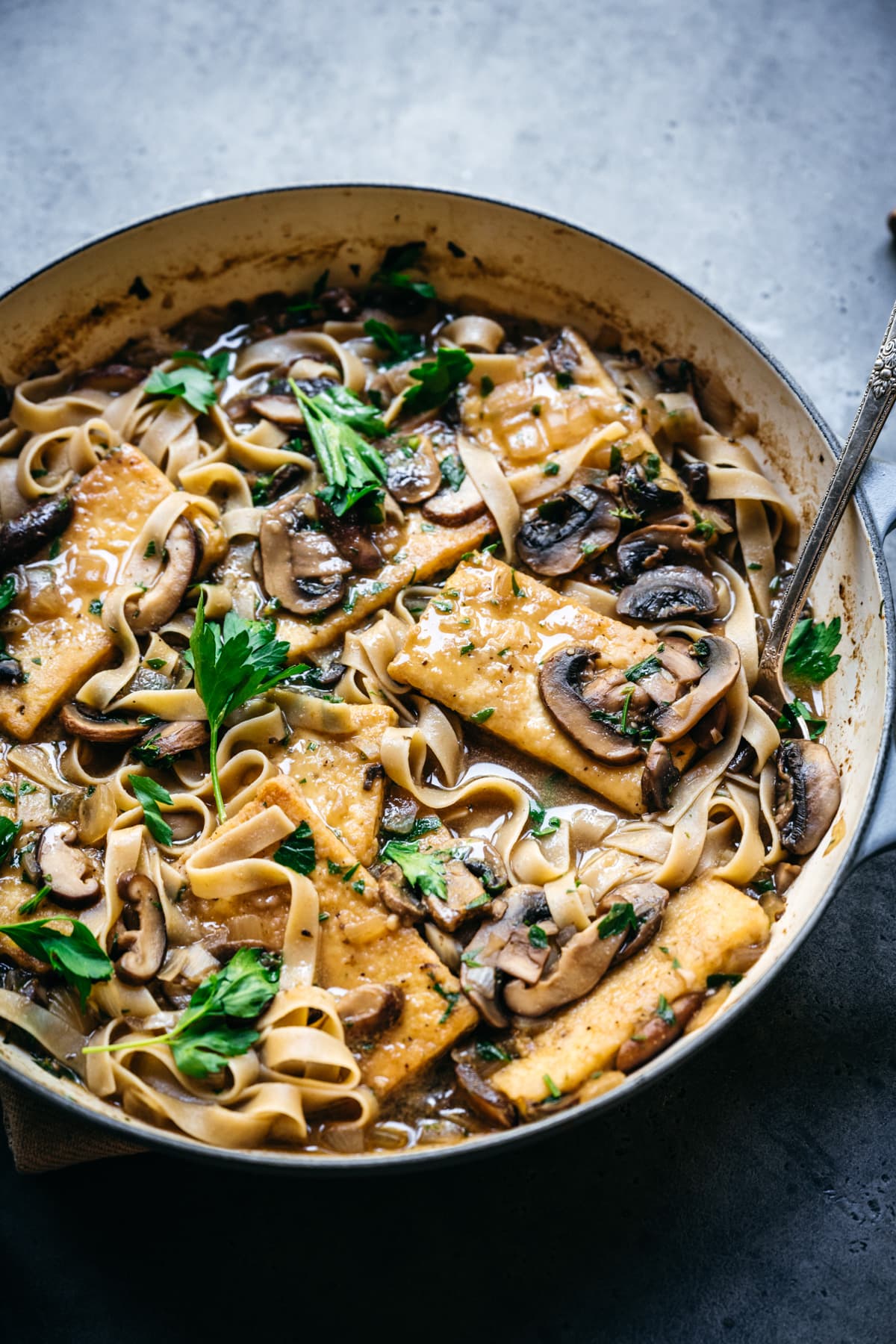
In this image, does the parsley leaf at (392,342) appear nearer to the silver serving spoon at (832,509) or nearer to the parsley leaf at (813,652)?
the silver serving spoon at (832,509)

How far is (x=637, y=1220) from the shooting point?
14.7 ft

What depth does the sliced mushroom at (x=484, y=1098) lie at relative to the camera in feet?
13.3

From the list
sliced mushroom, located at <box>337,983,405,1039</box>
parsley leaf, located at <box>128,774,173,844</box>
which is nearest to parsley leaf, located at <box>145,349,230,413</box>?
parsley leaf, located at <box>128,774,173,844</box>

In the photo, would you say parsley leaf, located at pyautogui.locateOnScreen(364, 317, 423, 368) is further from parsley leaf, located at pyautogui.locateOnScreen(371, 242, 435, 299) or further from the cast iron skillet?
the cast iron skillet

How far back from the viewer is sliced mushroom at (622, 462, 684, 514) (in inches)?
207

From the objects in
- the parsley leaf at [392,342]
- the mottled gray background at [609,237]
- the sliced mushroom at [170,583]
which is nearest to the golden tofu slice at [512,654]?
the sliced mushroom at [170,583]

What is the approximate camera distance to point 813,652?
5086mm

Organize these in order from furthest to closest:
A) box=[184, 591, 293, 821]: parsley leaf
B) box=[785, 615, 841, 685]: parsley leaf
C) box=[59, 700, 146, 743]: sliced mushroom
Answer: box=[785, 615, 841, 685]: parsley leaf → box=[59, 700, 146, 743]: sliced mushroom → box=[184, 591, 293, 821]: parsley leaf

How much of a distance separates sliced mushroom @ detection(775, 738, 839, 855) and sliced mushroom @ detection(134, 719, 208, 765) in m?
2.45

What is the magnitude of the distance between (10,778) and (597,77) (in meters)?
5.63

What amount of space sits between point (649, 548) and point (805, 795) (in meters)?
1.34

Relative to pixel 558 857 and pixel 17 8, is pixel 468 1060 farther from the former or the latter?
pixel 17 8

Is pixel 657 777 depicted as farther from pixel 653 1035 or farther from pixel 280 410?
pixel 280 410

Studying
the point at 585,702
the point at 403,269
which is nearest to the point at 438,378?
the point at 403,269
